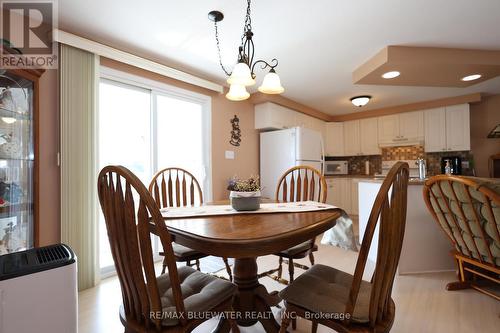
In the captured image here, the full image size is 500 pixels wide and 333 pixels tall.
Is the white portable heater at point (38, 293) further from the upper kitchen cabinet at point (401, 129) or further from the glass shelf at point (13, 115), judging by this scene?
the upper kitchen cabinet at point (401, 129)

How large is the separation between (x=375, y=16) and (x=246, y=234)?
80.5 inches

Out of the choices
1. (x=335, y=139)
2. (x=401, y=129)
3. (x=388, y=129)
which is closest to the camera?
(x=401, y=129)

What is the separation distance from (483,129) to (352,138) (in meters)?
2.07

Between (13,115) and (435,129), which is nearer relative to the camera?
(13,115)

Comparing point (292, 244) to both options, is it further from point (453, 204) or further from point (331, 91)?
point (331, 91)

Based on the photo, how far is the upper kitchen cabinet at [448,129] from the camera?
3.99m

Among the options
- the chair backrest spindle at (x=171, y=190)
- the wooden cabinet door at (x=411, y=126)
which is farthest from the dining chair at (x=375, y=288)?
the wooden cabinet door at (x=411, y=126)

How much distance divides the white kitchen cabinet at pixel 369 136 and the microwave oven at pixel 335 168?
0.51 m

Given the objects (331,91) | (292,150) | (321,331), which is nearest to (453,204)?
(321,331)

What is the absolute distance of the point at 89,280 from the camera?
2.13 meters

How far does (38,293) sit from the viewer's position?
118 cm

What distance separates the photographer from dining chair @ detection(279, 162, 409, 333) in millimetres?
791

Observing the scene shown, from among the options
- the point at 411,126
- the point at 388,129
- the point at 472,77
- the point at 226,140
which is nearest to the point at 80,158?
the point at 226,140

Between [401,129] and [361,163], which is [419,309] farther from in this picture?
[361,163]
